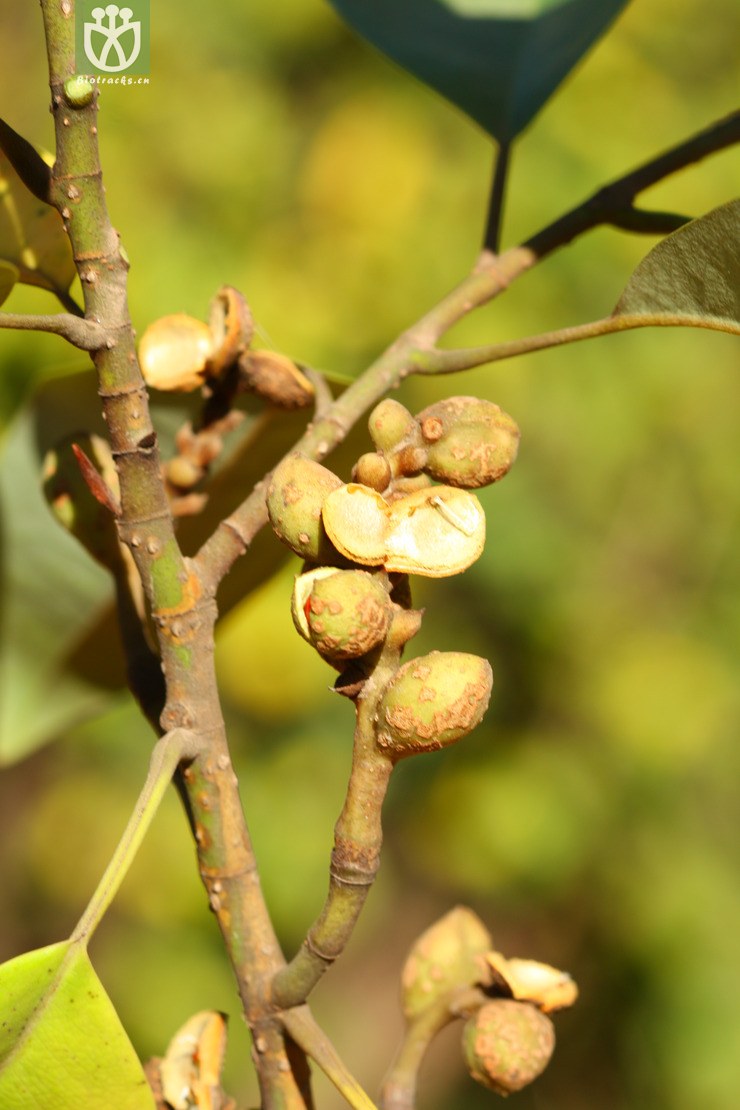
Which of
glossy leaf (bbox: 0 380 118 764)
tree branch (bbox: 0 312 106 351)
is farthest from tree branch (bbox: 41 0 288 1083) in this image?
glossy leaf (bbox: 0 380 118 764)

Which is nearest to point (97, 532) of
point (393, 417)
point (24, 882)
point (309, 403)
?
point (309, 403)

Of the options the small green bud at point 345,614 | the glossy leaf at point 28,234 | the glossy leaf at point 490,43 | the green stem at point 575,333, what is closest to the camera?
the small green bud at point 345,614

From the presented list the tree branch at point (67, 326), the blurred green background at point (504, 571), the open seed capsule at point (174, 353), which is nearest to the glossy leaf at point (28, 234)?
the open seed capsule at point (174, 353)

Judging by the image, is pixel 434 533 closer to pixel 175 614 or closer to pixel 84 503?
pixel 175 614

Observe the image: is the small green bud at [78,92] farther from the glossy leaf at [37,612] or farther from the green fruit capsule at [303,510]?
the glossy leaf at [37,612]

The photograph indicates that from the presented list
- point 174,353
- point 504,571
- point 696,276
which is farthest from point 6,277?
point 504,571

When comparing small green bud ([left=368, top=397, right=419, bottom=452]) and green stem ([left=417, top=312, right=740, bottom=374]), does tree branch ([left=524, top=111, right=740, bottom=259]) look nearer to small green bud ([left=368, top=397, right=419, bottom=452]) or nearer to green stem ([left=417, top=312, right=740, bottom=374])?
green stem ([left=417, top=312, right=740, bottom=374])
